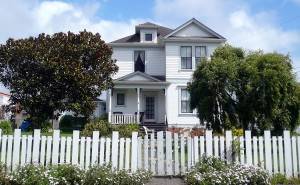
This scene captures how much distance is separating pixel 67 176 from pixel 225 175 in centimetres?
399

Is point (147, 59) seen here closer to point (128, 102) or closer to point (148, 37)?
point (148, 37)

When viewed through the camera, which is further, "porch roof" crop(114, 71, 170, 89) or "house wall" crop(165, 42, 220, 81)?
"house wall" crop(165, 42, 220, 81)

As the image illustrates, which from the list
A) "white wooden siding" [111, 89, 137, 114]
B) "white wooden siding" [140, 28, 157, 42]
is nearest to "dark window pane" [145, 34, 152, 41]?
"white wooden siding" [140, 28, 157, 42]

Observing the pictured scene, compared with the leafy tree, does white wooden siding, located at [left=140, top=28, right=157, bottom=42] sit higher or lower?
higher

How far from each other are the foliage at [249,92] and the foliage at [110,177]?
29.3 ft

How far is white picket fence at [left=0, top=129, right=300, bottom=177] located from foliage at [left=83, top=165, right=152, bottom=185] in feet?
2.90

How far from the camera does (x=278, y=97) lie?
1609 centimetres

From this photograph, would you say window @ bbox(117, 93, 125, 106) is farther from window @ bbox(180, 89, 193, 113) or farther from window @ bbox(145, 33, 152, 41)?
window @ bbox(145, 33, 152, 41)

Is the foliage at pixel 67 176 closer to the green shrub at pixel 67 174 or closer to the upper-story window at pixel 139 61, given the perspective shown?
the green shrub at pixel 67 174

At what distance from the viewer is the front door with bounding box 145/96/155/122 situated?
30.1 meters

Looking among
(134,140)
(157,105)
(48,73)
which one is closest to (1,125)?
(48,73)

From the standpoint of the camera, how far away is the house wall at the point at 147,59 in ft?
99.8

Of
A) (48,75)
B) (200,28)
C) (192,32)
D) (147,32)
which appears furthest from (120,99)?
(48,75)

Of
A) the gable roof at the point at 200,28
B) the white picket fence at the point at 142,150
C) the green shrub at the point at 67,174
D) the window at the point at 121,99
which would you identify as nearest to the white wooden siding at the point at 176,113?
the window at the point at 121,99
